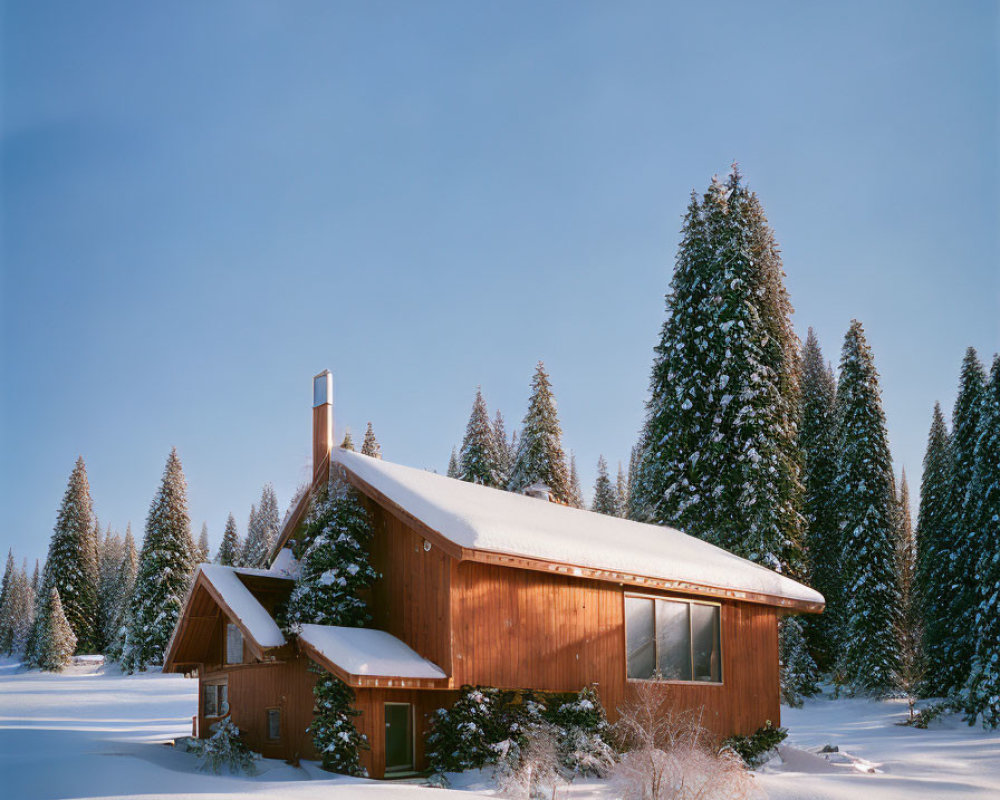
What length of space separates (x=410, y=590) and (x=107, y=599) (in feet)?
180

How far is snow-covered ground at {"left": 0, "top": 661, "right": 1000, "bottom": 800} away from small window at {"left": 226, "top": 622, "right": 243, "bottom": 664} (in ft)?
6.08

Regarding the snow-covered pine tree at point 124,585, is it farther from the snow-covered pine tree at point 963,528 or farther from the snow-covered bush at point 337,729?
the snow-covered bush at point 337,729

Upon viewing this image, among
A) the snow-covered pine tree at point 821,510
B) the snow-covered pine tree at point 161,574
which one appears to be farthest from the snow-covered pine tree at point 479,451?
the snow-covered pine tree at point 821,510

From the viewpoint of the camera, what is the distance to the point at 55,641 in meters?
42.1

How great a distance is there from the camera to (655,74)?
1501 centimetres

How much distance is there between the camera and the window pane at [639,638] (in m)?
15.6

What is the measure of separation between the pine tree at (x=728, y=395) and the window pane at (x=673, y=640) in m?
11.3

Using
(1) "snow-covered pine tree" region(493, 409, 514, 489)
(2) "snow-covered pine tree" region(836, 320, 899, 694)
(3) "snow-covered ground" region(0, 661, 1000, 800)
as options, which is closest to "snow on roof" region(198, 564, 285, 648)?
(3) "snow-covered ground" region(0, 661, 1000, 800)

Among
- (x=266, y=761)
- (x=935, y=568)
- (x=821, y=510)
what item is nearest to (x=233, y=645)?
(x=266, y=761)

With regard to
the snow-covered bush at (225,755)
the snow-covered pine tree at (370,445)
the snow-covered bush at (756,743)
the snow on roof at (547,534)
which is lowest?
the snow-covered bush at (756,743)

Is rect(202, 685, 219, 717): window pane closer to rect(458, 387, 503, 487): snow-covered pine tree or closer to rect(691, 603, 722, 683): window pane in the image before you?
rect(691, 603, 722, 683): window pane

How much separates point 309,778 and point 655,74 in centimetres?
1241

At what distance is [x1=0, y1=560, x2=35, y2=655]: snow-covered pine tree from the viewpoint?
6700 cm

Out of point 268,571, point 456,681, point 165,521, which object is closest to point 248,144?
point 268,571
